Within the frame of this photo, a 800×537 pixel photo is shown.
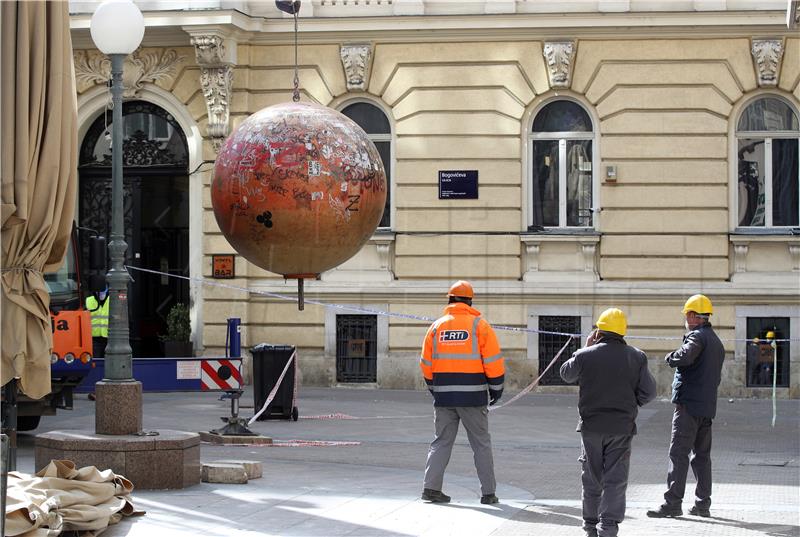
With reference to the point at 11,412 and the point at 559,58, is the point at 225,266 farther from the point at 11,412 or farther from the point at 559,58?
the point at 11,412

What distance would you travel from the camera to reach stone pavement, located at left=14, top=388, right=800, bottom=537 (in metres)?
9.82

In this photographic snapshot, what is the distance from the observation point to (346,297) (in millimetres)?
22156

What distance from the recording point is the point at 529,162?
22266mm

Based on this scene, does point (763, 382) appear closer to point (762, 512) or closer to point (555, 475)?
point (555, 475)

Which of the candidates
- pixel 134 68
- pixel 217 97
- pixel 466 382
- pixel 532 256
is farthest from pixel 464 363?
pixel 134 68

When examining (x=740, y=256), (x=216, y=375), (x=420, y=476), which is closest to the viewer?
(x=420, y=476)

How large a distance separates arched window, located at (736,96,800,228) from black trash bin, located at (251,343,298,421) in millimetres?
8392

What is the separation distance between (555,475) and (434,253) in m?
9.40

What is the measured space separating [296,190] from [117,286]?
2928 mm

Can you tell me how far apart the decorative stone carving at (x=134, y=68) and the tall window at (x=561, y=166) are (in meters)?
6.08

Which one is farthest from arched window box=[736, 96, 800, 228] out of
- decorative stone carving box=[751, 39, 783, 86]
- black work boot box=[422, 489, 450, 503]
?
black work boot box=[422, 489, 450, 503]

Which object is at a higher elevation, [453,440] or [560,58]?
[560,58]

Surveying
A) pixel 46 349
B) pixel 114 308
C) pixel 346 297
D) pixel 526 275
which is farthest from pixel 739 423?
pixel 46 349

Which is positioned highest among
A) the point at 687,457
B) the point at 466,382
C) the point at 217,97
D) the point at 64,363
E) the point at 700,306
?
the point at 217,97
